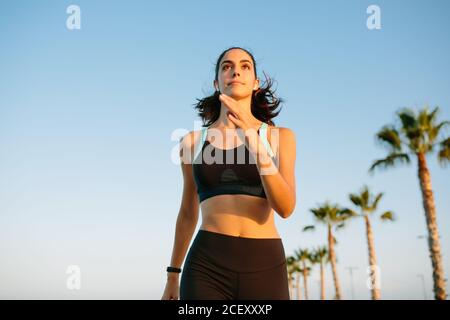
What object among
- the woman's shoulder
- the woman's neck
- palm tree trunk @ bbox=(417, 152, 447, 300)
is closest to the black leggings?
the woman's shoulder

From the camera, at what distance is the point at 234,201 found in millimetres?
2930

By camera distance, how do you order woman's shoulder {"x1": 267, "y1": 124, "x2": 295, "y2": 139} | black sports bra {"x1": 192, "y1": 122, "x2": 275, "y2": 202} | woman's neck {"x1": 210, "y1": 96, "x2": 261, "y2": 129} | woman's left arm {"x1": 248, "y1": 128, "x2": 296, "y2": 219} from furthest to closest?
woman's neck {"x1": 210, "y1": 96, "x2": 261, "y2": 129} < woman's shoulder {"x1": 267, "y1": 124, "x2": 295, "y2": 139} < black sports bra {"x1": 192, "y1": 122, "x2": 275, "y2": 202} < woman's left arm {"x1": 248, "y1": 128, "x2": 296, "y2": 219}

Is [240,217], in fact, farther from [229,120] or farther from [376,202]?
[376,202]

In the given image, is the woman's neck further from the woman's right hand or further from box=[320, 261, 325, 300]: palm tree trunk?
box=[320, 261, 325, 300]: palm tree trunk

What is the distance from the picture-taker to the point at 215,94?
384 centimetres

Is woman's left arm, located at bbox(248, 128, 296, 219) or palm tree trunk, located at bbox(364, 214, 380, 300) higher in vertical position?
palm tree trunk, located at bbox(364, 214, 380, 300)

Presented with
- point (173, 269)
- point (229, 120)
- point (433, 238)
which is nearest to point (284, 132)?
point (229, 120)

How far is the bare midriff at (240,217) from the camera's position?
9.37 ft

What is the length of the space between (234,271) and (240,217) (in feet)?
1.13

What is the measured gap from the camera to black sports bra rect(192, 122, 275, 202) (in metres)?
2.96

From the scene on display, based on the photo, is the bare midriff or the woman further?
the bare midriff

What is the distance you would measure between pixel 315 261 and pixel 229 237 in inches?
3043
